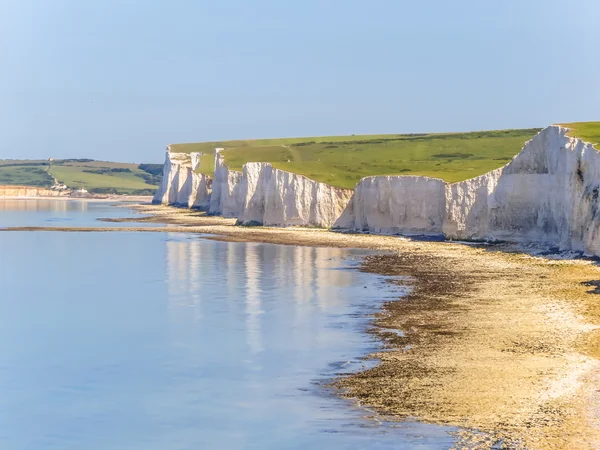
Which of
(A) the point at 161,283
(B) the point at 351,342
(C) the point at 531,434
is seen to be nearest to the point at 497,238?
(A) the point at 161,283

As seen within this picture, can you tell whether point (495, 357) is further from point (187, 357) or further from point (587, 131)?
point (587, 131)

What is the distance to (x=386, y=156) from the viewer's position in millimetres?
95688

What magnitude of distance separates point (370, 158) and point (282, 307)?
66193 mm

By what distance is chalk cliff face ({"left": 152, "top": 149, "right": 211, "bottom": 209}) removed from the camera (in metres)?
124

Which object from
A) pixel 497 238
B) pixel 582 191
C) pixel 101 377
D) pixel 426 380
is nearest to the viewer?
pixel 426 380

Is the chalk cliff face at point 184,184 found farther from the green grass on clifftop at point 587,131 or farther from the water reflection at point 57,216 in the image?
the green grass on clifftop at point 587,131

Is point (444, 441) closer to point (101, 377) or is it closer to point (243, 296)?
point (101, 377)

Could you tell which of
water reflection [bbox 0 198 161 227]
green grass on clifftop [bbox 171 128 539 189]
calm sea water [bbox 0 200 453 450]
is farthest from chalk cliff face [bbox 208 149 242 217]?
calm sea water [bbox 0 200 453 450]

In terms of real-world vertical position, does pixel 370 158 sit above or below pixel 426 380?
above

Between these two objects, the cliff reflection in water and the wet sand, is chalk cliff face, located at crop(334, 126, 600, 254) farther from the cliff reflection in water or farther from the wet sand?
the cliff reflection in water

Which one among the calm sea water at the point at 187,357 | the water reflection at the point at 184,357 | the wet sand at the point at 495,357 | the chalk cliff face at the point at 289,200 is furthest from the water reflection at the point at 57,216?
the wet sand at the point at 495,357

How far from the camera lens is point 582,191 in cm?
3984

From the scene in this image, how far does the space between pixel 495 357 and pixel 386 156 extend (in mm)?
77629

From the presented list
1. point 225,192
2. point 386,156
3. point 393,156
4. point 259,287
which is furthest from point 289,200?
point 259,287
